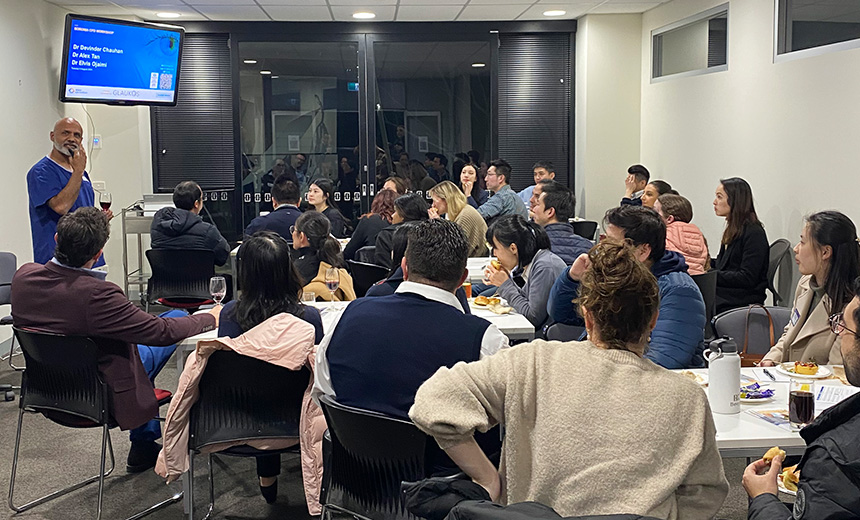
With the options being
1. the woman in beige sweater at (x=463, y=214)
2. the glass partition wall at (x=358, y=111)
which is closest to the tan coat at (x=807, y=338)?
the woman in beige sweater at (x=463, y=214)

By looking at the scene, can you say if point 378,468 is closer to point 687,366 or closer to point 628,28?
point 687,366

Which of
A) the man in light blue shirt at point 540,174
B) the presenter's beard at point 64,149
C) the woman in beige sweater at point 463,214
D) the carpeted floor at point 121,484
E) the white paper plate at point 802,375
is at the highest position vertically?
Answer: the presenter's beard at point 64,149

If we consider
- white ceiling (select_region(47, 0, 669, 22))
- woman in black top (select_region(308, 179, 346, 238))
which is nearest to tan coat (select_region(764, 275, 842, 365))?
woman in black top (select_region(308, 179, 346, 238))

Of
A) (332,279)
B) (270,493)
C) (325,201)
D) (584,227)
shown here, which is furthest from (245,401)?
(584,227)

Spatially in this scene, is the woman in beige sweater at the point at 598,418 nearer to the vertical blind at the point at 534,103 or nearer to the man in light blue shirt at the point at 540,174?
the man in light blue shirt at the point at 540,174

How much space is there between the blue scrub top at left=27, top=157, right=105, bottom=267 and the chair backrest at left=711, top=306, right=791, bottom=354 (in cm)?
386

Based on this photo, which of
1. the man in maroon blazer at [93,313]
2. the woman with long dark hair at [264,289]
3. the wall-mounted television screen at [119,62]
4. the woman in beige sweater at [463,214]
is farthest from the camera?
the wall-mounted television screen at [119,62]

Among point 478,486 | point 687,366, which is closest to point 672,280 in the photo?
point 687,366

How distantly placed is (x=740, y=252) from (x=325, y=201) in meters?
3.34

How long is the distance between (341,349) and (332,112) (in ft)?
22.9

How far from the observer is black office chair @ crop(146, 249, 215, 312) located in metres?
6.06

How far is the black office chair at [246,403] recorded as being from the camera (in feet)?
9.99

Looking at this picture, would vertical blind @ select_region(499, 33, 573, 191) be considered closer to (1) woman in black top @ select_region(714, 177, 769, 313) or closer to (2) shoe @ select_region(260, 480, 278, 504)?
(1) woman in black top @ select_region(714, 177, 769, 313)

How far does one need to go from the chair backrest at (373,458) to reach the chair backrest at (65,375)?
49.5 inches
